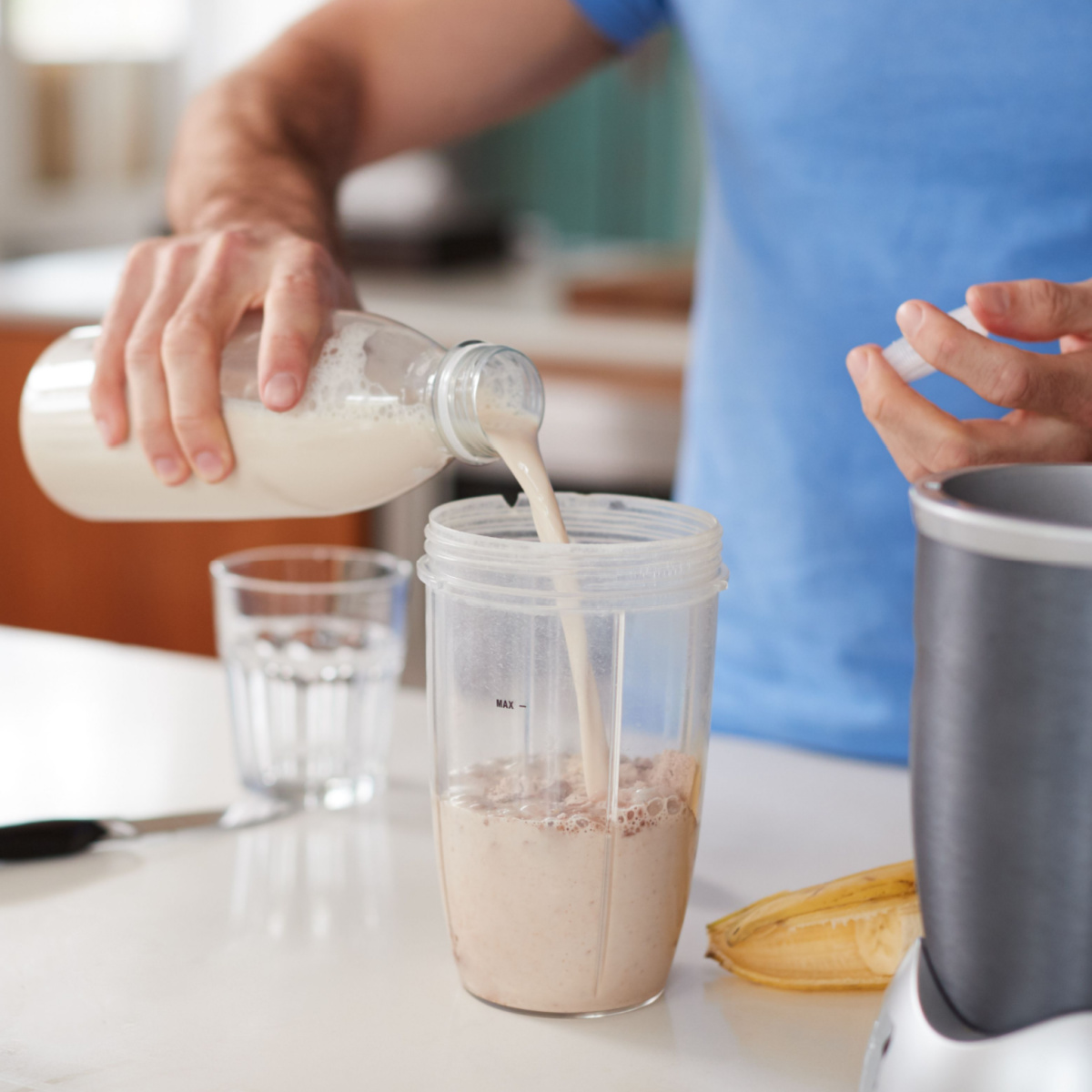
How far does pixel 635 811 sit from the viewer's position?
581 millimetres

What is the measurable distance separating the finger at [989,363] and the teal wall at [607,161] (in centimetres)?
322

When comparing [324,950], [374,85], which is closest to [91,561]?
[374,85]

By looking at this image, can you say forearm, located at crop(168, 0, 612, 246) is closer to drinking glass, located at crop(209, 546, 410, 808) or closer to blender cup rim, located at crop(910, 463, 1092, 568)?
drinking glass, located at crop(209, 546, 410, 808)

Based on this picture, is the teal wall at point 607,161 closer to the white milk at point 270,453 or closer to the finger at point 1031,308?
the white milk at point 270,453

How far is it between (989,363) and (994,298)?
3 cm

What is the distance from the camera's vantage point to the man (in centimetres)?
100

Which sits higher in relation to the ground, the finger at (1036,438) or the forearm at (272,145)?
the forearm at (272,145)

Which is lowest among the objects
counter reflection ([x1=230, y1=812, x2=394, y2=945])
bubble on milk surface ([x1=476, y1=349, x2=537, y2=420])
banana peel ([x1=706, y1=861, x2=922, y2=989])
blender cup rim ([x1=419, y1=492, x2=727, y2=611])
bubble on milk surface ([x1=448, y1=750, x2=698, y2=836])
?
counter reflection ([x1=230, y1=812, x2=394, y2=945])

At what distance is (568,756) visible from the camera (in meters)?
0.58

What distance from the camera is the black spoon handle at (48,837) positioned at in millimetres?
734

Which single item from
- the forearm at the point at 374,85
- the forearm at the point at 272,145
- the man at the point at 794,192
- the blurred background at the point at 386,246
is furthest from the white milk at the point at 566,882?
the blurred background at the point at 386,246

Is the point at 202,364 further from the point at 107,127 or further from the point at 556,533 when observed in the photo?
the point at 107,127

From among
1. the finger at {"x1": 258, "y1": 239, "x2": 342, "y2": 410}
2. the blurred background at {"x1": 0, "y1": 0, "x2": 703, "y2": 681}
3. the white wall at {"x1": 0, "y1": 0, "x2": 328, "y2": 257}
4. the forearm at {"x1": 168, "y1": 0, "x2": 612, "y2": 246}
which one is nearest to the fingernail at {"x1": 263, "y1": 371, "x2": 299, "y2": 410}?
the finger at {"x1": 258, "y1": 239, "x2": 342, "y2": 410}

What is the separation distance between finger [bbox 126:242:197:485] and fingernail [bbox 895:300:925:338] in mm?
369
